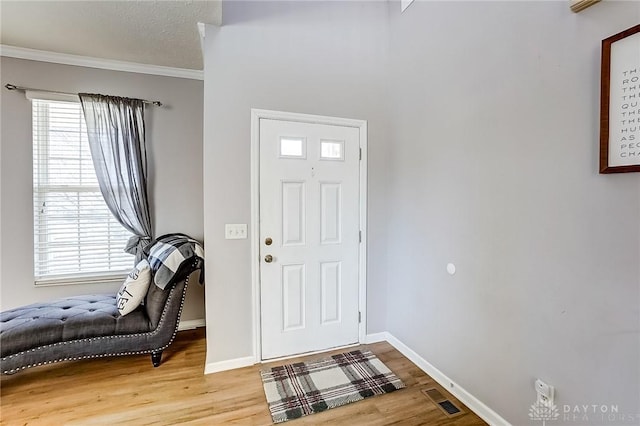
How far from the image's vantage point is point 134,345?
228 centimetres

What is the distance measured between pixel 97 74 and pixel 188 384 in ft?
9.75

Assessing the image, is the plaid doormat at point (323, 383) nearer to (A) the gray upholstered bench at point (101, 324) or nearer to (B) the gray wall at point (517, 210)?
(B) the gray wall at point (517, 210)

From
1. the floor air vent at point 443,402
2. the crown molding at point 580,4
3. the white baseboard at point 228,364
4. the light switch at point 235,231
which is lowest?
the floor air vent at point 443,402

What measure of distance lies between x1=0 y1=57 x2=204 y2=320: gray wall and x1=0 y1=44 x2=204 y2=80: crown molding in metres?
0.05

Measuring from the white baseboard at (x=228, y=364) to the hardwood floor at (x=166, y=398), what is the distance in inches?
1.7

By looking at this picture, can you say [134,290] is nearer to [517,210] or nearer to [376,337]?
[376,337]

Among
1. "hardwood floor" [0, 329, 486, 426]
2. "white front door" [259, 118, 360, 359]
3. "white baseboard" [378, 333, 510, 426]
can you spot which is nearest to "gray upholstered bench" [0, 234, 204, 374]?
"hardwood floor" [0, 329, 486, 426]

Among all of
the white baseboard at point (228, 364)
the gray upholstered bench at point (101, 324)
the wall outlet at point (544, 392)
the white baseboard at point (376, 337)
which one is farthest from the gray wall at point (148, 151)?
the wall outlet at point (544, 392)

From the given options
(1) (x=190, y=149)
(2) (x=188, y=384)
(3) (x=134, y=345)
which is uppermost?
(1) (x=190, y=149)

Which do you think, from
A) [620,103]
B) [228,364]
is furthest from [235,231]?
[620,103]

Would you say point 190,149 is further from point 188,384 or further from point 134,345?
point 188,384

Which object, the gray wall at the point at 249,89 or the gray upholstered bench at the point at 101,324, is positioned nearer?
the gray upholstered bench at the point at 101,324

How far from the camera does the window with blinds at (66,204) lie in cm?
273

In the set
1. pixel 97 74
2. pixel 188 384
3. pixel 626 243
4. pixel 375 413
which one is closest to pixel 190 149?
pixel 97 74
